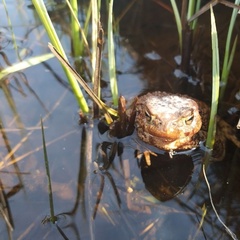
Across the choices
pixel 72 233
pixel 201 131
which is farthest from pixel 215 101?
pixel 72 233

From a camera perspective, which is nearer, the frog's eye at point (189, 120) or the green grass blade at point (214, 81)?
the green grass blade at point (214, 81)

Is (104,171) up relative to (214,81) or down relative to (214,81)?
down

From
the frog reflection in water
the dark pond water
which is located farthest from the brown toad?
the dark pond water

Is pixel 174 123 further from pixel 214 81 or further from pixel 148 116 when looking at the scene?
pixel 214 81

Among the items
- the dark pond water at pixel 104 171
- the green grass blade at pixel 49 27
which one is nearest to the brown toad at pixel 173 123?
the dark pond water at pixel 104 171

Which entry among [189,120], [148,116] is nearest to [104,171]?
[148,116]

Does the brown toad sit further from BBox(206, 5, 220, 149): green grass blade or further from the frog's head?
BBox(206, 5, 220, 149): green grass blade

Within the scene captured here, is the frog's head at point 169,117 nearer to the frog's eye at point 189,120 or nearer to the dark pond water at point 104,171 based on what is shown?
the frog's eye at point 189,120
